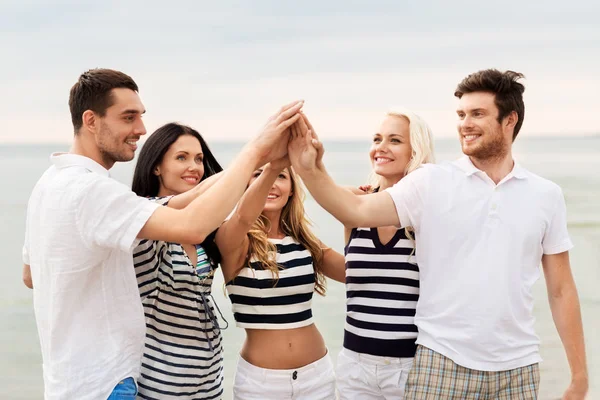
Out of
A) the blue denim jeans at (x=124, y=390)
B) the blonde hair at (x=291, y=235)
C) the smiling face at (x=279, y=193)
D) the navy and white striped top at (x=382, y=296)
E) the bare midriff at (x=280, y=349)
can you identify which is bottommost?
the bare midriff at (x=280, y=349)

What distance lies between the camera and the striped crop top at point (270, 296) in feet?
10.9

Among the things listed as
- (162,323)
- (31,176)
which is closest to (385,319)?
(162,323)

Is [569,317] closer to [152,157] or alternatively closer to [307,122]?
[307,122]

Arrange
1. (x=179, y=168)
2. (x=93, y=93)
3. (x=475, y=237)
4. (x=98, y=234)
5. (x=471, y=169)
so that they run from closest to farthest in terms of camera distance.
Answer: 1. (x=98, y=234)
2. (x=93, y=93)
3. (x=475, y=237)
4. (x=471, y=169)
5. (x=179, y=168)

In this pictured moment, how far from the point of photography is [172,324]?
10.2 feet

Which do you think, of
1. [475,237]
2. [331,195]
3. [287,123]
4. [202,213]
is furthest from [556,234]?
[202,213]

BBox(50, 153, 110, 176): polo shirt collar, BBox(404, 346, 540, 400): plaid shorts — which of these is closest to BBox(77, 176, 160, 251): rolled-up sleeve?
BBox(50, 153, 110, 176): polo shirt collar

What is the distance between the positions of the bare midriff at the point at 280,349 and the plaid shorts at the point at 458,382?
0.48m

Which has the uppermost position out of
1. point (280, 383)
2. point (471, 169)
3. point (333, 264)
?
Result: point (471, 169)

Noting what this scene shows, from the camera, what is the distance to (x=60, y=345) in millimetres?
2625

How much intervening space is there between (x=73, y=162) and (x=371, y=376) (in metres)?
1.50

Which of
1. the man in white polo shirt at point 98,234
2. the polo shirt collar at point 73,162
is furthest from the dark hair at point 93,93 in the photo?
the polo shirt collar at point 73,162

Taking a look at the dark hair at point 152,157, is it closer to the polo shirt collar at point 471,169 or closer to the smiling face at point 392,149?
the smiling face at point 392,149

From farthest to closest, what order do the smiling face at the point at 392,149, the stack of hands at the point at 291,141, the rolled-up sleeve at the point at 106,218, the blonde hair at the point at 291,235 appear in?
the smiling face at the point at 392,149, the blonde hair at the point at 291,235, the stack of hands at the point at 291,141, the rolled-up sleeve at the point at 106,218
